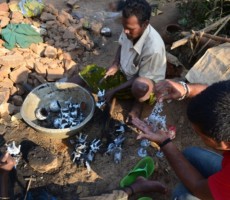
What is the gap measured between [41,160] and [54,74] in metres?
1.48

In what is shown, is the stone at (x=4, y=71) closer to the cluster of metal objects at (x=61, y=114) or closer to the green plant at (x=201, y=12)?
the cluster of metal objects at (x=61, y=114)

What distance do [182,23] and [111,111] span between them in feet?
6.51

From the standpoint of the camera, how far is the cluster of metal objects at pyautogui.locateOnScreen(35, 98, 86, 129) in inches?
142

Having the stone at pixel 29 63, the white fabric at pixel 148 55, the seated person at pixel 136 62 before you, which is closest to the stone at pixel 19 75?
the stone at pixel 29 63

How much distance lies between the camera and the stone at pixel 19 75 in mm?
4238

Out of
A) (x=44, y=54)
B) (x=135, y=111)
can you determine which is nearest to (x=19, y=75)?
(x=44, y=54)

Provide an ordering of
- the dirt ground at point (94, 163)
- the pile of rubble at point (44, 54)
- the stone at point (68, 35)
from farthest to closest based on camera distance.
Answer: the stone at point (68, 35) < the pile of rubble at point (44, 54) < the dirt ground at point (94, 163)

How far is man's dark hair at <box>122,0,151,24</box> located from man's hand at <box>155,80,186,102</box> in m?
0.78

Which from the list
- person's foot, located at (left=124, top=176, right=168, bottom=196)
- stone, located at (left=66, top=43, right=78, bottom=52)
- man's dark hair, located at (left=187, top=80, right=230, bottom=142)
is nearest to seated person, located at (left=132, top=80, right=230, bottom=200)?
man's dark hair, located at (left=187, top=80, right=230, bottom=142)

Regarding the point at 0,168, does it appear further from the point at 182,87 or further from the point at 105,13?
the point at 105,13

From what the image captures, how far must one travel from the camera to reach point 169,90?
9.05 feet

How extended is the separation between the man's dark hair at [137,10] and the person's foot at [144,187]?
1.50m

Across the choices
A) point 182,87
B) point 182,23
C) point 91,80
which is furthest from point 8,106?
point 182,23

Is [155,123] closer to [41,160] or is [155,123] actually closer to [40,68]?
[41,160]
